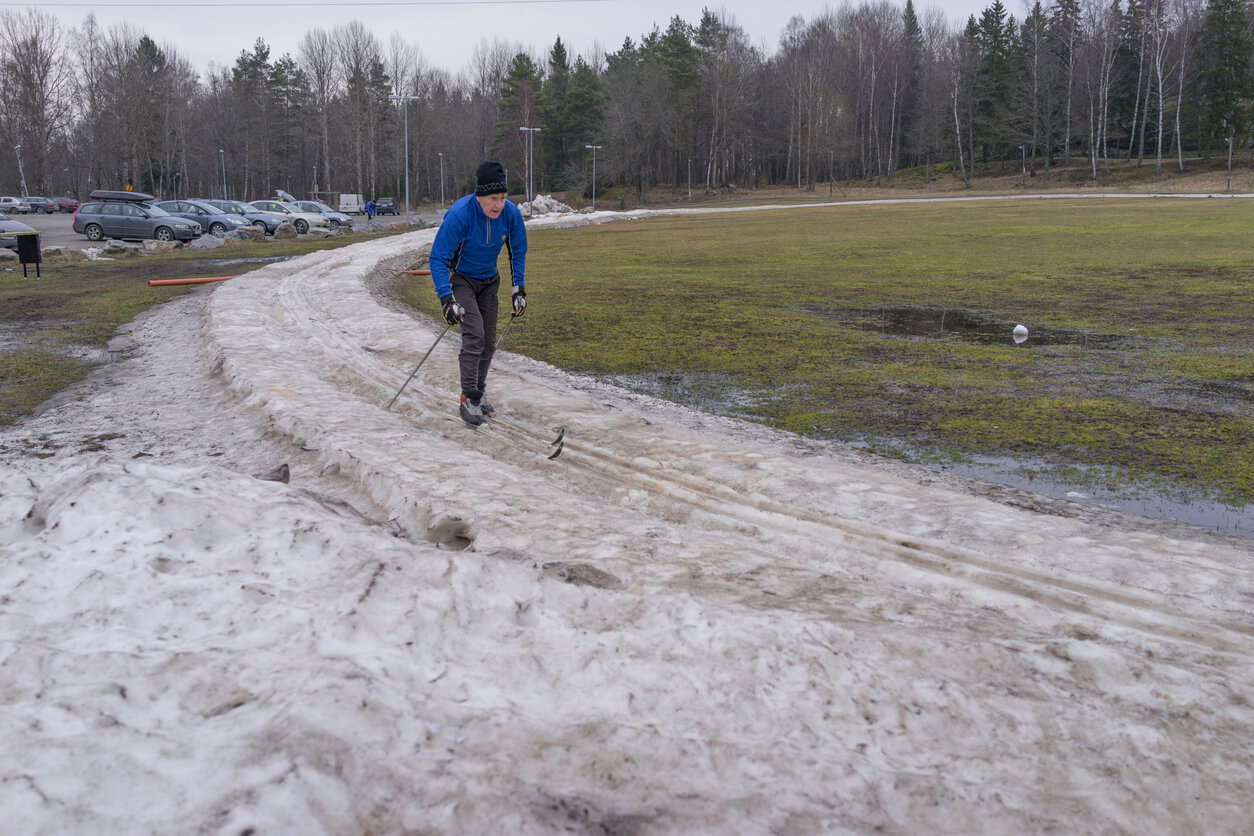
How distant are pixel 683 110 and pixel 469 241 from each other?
96124 millimetres

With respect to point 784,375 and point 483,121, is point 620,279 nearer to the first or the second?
point 784,375

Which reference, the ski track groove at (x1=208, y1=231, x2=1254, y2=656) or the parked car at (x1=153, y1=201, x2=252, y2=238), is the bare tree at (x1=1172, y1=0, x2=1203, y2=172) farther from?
the ski track groove at (x1=208, y1=231, x2=1254, y2=656)

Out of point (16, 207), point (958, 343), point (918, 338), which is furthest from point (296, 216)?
point (16, 207)

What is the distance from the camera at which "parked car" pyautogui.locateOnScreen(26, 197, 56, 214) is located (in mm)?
73062

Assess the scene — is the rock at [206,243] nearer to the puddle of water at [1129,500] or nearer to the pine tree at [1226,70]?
the puddle of water at [1129,500]

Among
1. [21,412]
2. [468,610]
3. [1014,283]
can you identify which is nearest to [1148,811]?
[468,610]

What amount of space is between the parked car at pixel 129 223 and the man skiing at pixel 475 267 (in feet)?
100

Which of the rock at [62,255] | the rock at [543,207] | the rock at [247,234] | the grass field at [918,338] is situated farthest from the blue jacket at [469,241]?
the rock at [543,207]

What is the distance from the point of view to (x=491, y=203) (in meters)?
7.69

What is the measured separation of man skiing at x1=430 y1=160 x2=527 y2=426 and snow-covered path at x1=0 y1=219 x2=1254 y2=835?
6.62 ft

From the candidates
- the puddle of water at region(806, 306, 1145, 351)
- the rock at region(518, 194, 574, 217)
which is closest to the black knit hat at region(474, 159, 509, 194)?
the puddle of water at region(806, 306, 1145, 351)

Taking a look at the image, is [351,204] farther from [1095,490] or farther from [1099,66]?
[1095,490]

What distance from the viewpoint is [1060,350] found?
38.3 feet

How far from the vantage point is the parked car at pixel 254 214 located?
40.3 m
